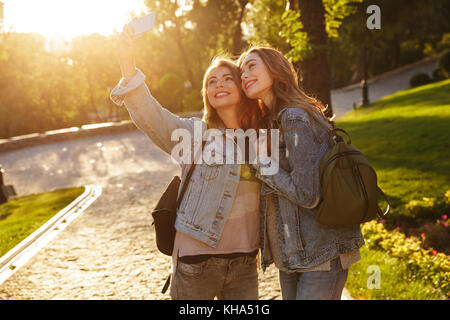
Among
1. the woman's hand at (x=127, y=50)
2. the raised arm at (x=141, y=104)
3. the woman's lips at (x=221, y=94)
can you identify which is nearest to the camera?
the woman's hand at (x=127, y=50)

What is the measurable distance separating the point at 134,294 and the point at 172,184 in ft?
8.98

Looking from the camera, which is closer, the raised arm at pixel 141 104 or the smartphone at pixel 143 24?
the smartphone at pixel 143 24

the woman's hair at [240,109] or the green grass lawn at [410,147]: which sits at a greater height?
the woman's hair at [240,109]

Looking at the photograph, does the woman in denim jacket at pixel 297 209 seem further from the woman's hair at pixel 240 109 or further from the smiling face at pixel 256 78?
the woman's hair at pixel 240 109

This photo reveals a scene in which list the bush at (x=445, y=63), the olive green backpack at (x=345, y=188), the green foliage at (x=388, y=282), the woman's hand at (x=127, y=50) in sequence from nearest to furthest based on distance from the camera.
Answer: the olive green backpack at (x=345, y=188) < the woman's hand at (x=127, y=50) < the green foliage at (x=388, y=282) < the bush at (x=445, y=63)

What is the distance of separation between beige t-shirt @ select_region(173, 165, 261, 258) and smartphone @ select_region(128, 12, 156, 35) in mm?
943

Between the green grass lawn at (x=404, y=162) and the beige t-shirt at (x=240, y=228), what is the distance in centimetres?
254

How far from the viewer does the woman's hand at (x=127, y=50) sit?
2521 millimetres

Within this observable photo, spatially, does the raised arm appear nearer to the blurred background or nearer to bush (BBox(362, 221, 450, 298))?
bush (BBox(362, 221, 450, 298))

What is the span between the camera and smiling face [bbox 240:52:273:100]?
2693 millimetres

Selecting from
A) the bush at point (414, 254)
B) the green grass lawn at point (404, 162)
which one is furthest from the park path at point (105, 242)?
the bush at point (414, 254)

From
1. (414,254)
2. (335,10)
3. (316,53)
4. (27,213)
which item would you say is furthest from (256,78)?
(27,213)

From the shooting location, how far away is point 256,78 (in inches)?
106

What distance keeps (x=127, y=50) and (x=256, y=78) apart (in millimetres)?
764
